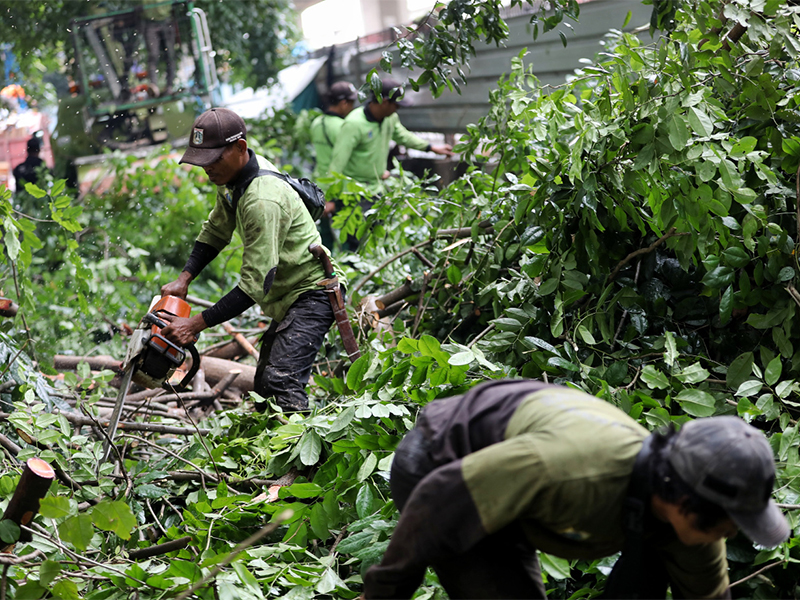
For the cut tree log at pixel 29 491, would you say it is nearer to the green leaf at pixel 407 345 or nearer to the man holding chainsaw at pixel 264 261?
the man holding chainsaw at pixel 264 261

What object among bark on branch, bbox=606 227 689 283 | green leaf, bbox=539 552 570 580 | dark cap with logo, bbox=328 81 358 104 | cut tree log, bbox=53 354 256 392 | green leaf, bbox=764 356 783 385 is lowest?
cut tree log, bbox=53 354 256 392

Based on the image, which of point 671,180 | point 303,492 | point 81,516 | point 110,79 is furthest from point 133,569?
point 110,79

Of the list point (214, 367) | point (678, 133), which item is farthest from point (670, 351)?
point (214, 367)

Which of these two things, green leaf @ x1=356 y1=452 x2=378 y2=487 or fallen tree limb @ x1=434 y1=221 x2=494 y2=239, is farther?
fallen tree limb @ x1=434 y1=221 x2=494 y2=239

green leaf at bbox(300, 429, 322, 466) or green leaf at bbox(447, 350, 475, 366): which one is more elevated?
green leaf at bbox(447, 350, 475, 366)

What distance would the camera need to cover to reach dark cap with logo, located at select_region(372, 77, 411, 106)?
135 inches

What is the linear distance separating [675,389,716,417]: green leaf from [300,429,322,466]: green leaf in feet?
4.41

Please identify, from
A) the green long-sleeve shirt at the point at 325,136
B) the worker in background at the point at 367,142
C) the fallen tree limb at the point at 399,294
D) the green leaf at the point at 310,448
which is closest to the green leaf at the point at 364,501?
the green leaf at the point at 310,448

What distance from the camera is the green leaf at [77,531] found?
199 cm

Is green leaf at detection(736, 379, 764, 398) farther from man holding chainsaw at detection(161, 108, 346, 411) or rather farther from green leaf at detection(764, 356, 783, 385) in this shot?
man holding chainsaw at detection(161, 108, 346, 411)

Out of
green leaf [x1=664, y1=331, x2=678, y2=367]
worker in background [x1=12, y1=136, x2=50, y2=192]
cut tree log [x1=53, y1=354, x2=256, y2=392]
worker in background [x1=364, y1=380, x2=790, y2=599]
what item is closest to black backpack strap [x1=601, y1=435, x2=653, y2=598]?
worker in background [x1=364, y1=380, x2=790, y2=599]

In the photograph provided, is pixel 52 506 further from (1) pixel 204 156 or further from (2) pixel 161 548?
(1) pixel 204 156

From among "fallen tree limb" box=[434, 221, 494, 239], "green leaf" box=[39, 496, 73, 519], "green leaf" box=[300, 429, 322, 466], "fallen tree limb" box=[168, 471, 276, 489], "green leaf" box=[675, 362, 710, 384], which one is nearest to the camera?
"green leaf" box=[39, 496, 73, 519]

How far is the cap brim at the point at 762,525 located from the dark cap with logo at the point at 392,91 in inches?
87.8
